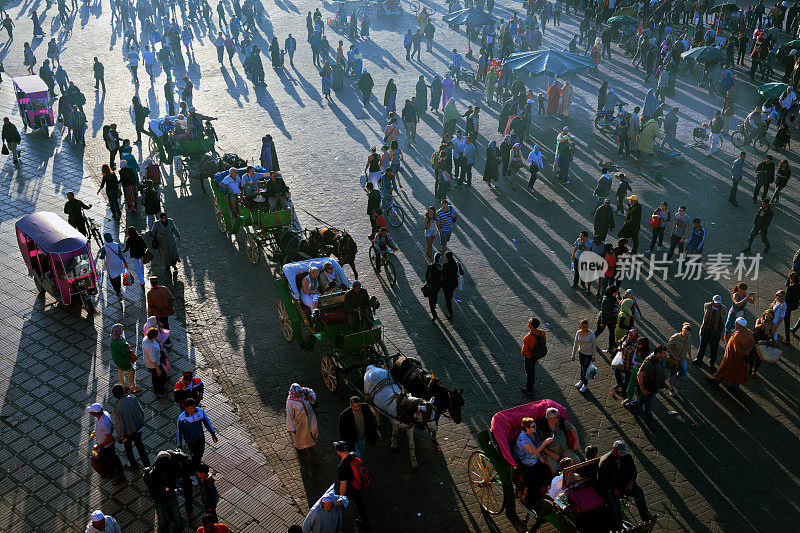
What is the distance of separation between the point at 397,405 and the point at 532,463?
6.63ft

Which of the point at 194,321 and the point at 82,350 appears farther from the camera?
the point at 194,321

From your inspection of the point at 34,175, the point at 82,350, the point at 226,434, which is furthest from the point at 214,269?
the point at 34,175

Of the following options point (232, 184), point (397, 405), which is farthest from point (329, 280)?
point (232, 184)

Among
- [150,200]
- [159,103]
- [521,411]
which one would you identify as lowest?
[159,103]

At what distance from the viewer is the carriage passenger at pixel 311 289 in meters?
11.9

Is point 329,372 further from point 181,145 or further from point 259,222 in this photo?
point 181,145

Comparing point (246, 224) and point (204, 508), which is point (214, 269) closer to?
point (246, 224)

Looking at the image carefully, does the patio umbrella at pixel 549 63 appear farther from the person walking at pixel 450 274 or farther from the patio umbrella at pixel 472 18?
the person walking at pixel 450 274

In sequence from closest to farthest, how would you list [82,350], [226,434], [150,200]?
[226,434] → [82,350] → [150,200]

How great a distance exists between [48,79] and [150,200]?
15.3 meters

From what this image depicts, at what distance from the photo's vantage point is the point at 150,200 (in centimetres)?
1667

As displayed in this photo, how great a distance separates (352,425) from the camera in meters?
9.28

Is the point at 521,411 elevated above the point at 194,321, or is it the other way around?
the point at 521,411

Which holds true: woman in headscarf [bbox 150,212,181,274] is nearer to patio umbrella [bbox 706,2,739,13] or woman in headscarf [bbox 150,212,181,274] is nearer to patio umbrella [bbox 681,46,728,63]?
patio umbrella [bbox 681,46,728,63]
